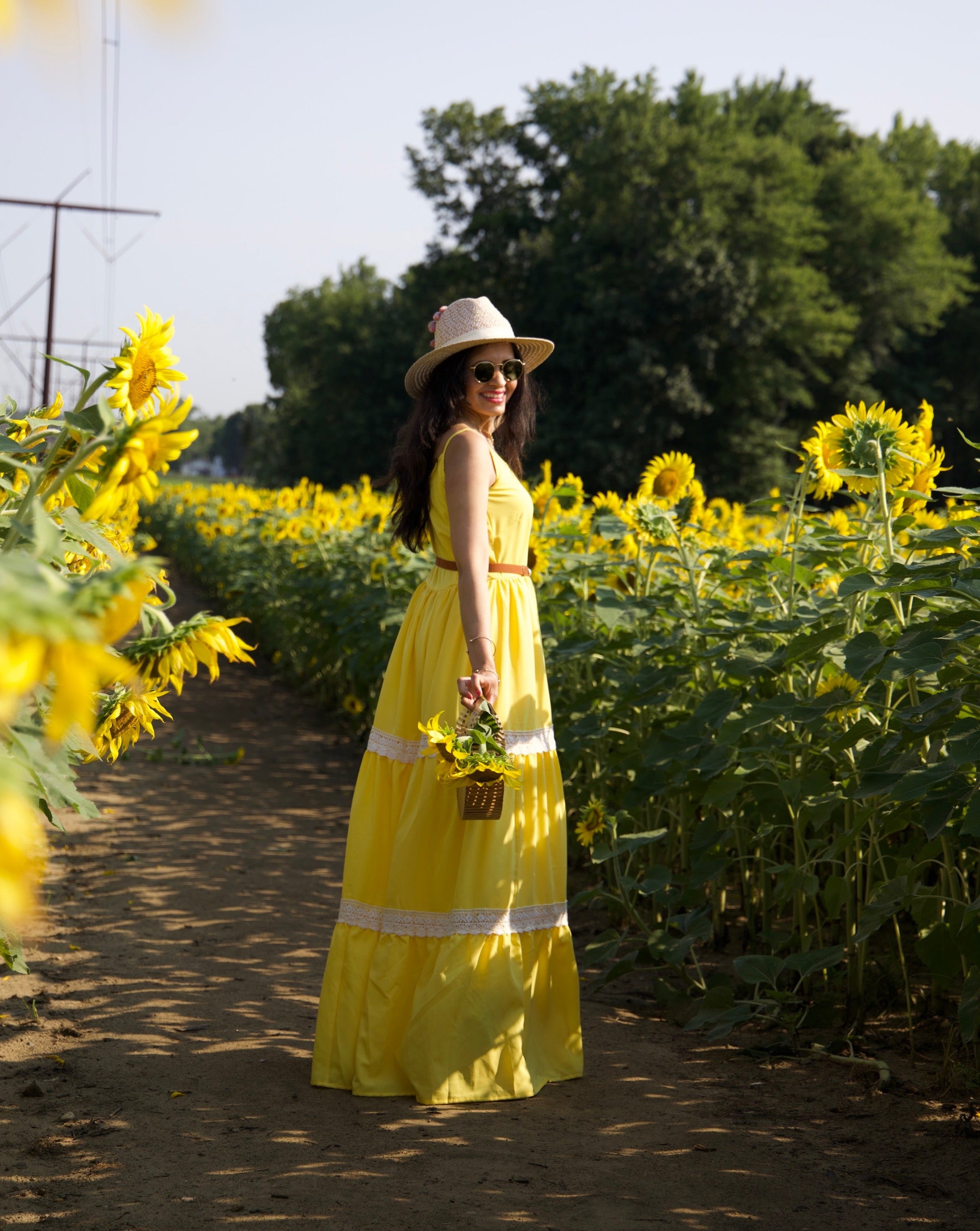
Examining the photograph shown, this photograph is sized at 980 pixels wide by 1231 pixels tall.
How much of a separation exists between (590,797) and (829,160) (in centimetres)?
3798

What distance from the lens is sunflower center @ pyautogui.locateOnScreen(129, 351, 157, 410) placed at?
163 centimetres

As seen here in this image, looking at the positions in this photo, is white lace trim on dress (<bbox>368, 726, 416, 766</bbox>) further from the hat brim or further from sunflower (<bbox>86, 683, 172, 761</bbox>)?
sunflower (<bbox>86, 683, 172, 761</bbox>)

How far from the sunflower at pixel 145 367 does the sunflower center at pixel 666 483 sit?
8.94ft

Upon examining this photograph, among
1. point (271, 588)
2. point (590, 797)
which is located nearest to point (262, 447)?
point (271, 588)

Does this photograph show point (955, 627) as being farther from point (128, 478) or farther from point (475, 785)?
point (128, 478)

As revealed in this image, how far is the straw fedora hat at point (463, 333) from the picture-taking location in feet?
9.07

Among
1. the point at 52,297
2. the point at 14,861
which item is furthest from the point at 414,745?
the point at 52,297

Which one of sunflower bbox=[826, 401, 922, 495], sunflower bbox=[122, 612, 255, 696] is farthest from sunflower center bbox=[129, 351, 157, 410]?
sunflower bbox=[826, 401, 922, 495]

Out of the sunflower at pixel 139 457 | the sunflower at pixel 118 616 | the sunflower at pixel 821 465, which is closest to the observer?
the sunflower at pixel 118 616

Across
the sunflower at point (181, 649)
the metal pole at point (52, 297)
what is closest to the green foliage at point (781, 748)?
the sunflower at point (181, 649)

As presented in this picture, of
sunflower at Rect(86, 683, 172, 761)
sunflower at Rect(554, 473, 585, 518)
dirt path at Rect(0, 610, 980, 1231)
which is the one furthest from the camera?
sunflower at Rect(554, 473, 585, 518)

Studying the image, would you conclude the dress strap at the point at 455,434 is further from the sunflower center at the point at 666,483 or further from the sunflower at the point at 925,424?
the sunflower center at the point at 666,483

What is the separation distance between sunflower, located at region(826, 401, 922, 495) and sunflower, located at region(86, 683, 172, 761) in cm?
167

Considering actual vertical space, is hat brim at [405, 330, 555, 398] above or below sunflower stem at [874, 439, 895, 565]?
above
